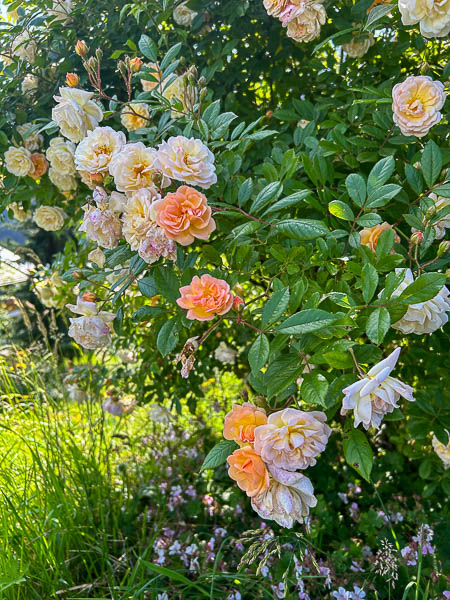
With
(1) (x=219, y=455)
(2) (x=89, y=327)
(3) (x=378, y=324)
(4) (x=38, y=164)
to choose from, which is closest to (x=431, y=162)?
(3) (x=378, y=324)

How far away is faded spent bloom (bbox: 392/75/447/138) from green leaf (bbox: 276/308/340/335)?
1.56 feet

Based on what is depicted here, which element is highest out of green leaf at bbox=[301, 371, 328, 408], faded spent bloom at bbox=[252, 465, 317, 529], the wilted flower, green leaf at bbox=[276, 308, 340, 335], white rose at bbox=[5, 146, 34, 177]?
the wilted flower

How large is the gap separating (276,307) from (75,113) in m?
0.62

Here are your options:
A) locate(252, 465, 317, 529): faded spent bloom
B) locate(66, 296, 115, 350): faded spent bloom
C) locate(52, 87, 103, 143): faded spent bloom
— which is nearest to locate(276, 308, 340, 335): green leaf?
locate(252, 465, 317, 529): faded spent bloom

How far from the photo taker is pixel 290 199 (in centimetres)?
90

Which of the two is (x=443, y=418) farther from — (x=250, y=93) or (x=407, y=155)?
(x=250, y=93)

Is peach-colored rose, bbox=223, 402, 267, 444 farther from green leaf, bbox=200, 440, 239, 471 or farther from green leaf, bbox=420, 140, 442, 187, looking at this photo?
green leaf, bbox=420, 140, 442, 187

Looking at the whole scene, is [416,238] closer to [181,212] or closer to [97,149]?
[181,212]

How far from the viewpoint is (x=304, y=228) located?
2.85 ft

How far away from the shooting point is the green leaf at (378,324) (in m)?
0.72

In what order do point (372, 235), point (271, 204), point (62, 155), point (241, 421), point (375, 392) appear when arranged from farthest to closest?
point (62, 155) → point (271, 204) → point (372, 235) → point (241, 421) → point (375, 392)

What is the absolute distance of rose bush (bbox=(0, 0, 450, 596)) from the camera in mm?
794

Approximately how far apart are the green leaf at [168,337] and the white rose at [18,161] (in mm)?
824

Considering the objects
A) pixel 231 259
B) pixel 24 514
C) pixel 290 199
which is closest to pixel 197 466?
pixel 24 514
